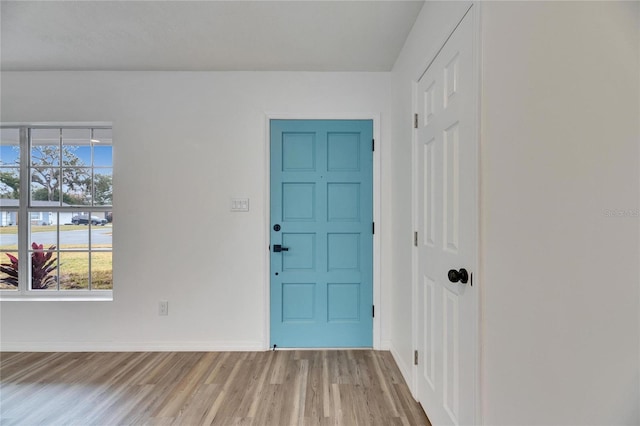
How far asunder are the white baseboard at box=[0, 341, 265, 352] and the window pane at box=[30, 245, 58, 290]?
1.66 feet

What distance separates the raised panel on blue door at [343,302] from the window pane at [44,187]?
107 inches

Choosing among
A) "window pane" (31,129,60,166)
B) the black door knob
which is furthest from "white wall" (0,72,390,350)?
the black door knob

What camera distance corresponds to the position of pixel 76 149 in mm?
2826

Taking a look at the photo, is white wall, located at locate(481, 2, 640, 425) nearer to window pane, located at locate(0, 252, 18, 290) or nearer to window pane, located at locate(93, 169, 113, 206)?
window pane, located at locate(93, 169, 113, 206)

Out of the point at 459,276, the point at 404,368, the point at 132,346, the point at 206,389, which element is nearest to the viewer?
the point at 459,276

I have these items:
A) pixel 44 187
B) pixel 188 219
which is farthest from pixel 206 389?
pixel 44 187

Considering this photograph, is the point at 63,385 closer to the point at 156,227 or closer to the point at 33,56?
the point at 156,227

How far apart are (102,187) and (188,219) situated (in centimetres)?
94

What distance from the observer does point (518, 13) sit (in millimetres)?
954

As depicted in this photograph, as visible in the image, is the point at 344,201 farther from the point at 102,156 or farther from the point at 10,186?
the point at 10,186

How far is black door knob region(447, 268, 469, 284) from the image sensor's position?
1.25 metres

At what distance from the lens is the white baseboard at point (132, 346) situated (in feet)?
8.63

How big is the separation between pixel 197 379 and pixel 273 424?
79cm

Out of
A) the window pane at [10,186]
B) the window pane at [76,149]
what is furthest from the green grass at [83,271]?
the window pane at [76,149]
